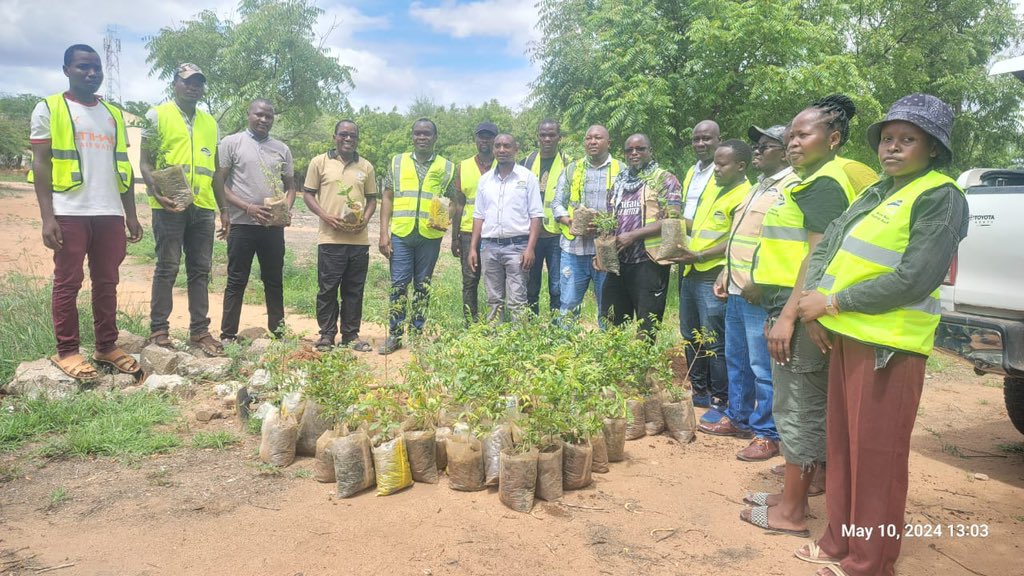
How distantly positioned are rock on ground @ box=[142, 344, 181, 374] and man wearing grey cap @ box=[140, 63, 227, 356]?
1.05 ft

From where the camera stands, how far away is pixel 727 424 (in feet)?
14.7

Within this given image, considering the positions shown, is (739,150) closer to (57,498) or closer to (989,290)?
(989,290)

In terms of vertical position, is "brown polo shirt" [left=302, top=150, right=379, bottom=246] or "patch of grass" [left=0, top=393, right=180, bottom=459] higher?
"brown polo shirt" [left=302, top=150, right=379, bottom=246]

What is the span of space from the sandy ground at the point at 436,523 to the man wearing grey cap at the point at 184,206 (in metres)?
1.99

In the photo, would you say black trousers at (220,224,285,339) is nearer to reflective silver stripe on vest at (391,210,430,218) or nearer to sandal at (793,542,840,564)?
reflective silver stripe on vest at (391,210,430,218)

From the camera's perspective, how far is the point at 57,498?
3273 mm

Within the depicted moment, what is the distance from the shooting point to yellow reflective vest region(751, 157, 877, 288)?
3.08 metres

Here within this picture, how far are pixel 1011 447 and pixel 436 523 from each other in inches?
156

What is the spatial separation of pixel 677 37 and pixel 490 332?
6239mm

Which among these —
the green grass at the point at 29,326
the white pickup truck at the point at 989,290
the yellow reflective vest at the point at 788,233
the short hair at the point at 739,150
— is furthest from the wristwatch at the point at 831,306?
the green grass at the point at 29,326

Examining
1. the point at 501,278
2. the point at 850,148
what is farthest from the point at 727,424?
the point at 850,148

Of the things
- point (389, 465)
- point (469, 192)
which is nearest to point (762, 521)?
point (389, 465)

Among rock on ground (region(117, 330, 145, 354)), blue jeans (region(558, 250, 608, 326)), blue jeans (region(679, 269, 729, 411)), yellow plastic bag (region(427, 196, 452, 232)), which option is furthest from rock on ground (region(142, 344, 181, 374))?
blue jeans (region(679, 269, 729, 411))

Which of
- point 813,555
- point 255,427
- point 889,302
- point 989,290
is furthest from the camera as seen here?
point 255,427
